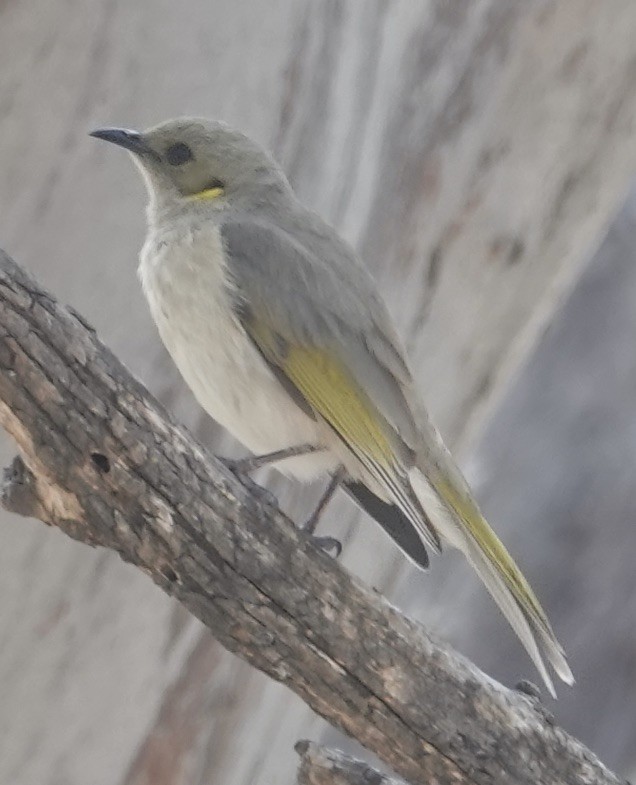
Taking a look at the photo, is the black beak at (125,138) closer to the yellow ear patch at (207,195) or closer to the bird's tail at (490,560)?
the yellow ear patch at (207,195)

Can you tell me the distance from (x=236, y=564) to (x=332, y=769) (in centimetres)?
33

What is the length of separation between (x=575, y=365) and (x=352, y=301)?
2.51 m

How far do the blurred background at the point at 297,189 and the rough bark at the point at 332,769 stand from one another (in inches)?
35.7

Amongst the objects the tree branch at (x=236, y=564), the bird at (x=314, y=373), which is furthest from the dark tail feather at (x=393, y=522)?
the tree branch at (x=236, y=564)

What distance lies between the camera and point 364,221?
289 centimetres

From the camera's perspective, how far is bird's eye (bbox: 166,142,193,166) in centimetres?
249

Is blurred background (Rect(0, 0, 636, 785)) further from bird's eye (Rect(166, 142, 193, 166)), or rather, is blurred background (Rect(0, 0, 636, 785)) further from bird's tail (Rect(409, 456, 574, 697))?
bird's tail (Rect(409, 456, 574, 697))

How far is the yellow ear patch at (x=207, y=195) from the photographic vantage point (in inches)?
99.7

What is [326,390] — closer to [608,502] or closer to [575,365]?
[608,502]

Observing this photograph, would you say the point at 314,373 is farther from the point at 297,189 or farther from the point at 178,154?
the point at 297,189

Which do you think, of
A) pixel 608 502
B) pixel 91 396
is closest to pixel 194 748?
pixel 91 396

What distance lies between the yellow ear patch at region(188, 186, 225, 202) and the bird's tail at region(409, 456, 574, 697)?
734mm

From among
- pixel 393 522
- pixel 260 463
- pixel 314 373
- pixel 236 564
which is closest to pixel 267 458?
pixel 260 463

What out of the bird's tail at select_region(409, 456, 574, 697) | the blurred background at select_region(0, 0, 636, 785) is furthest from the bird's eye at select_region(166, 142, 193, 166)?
the bird's tail at select_region(409, 456, 574, 697)
